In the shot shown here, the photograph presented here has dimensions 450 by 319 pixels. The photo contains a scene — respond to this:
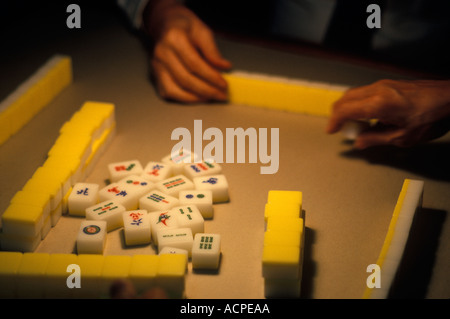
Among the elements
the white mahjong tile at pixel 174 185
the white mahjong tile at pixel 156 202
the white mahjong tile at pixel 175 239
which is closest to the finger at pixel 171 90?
the white mahjong tile at pixel 174 185

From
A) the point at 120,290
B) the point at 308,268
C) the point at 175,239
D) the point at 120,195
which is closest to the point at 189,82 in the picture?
the point at 120,195

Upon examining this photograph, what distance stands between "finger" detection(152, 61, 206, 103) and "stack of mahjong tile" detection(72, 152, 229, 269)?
0.44m

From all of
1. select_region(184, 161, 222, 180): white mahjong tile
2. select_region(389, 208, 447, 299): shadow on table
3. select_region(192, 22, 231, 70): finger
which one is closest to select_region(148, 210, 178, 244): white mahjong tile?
select_region(184, 161, 222, 180): white mahjong tile

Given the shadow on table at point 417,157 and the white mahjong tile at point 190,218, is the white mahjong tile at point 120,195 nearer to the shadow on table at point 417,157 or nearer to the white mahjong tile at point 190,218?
the white mahjong tile at point 190,218

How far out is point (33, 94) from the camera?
2205mm

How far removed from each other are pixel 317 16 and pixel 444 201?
1.42 metres

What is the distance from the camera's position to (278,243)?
4.81 ft

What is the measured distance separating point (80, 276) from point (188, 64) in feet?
4.10

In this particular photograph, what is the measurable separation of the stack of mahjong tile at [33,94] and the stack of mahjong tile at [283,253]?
3.41 feet

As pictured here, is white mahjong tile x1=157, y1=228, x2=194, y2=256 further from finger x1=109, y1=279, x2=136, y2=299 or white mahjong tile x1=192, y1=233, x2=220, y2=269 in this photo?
finger x1=109, y1=279, x2=136, y2=299

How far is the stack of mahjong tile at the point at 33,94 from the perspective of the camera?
207cm

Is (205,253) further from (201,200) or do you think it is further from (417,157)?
(417,157)

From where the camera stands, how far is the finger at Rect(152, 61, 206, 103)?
237cm

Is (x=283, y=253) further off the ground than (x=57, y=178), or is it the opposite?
(x=57, y=178)
